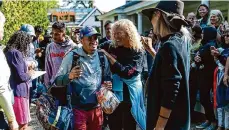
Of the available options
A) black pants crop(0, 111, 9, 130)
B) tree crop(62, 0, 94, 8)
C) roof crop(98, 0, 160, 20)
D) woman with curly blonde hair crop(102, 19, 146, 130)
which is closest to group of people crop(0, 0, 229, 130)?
woman with curly blonde hair crop(102, 19, 146, 130)

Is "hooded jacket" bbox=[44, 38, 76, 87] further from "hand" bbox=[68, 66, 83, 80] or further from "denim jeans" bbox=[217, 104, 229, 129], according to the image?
"denim jeans" bbox=[217, 104, 229, 129]

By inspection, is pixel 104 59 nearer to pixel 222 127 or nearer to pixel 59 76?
pixel 59 76

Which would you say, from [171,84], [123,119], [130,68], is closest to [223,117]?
[123,119]

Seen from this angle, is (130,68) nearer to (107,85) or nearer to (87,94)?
(107,85)

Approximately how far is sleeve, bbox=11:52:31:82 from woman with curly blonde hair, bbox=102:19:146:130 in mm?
1071

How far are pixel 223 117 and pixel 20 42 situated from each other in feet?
10.3

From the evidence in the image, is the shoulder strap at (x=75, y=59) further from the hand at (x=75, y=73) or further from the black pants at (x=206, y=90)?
the black pants at (x=206, y=90)

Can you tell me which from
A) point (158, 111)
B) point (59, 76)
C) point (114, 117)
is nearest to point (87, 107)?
point (59, 76)

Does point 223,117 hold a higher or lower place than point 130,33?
lower

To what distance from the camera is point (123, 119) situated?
5.18 meters

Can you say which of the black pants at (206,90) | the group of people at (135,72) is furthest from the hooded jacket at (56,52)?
the black pants at (206,90)

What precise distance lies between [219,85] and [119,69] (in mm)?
1977

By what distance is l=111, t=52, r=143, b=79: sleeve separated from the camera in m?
4.89

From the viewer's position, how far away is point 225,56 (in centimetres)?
602
